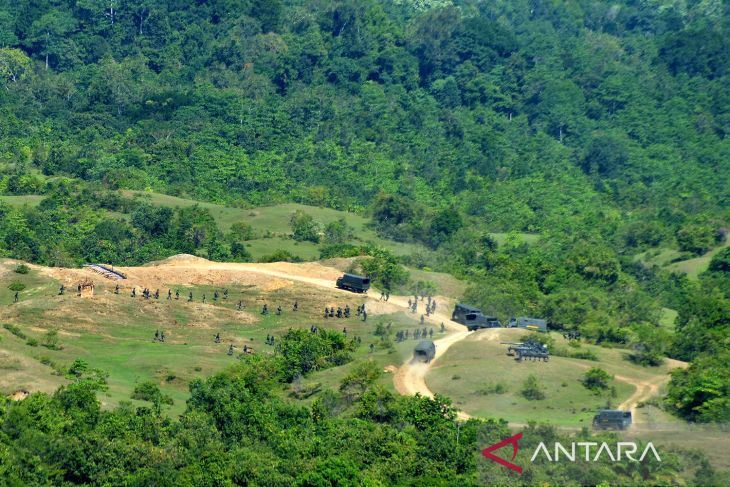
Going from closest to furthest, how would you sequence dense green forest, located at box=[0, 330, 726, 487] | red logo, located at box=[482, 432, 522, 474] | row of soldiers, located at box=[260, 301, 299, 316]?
1. red logo, located at box=[482, 432, 522, 474]
2. dense green forest, located at box=[0, 330, 726, 487]
3. row of soldiers, located at box=[260, 301, 299, 316]

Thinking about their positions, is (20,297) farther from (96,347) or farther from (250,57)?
(250,57)

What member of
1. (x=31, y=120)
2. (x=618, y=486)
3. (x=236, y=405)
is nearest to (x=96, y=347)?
(x=236, y=405)

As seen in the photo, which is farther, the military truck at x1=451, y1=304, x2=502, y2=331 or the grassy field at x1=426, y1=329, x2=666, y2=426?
the military truck at x1=451, y1=304, x2=502, y2=331

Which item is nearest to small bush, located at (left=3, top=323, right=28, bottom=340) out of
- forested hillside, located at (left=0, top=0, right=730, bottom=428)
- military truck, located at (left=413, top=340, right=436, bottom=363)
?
forested hillside, located at (left=0, top=0, right=730, bottom=428)

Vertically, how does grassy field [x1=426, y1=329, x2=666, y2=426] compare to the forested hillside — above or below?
below

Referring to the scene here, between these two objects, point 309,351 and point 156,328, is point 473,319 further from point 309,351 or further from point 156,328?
point 156,328

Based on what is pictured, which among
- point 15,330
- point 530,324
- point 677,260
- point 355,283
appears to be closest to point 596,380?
point 530,324

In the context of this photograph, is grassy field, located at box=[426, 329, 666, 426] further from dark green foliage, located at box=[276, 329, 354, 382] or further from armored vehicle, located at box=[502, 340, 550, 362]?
dark green foliage, located at box=[276, 329, 354, 382]
